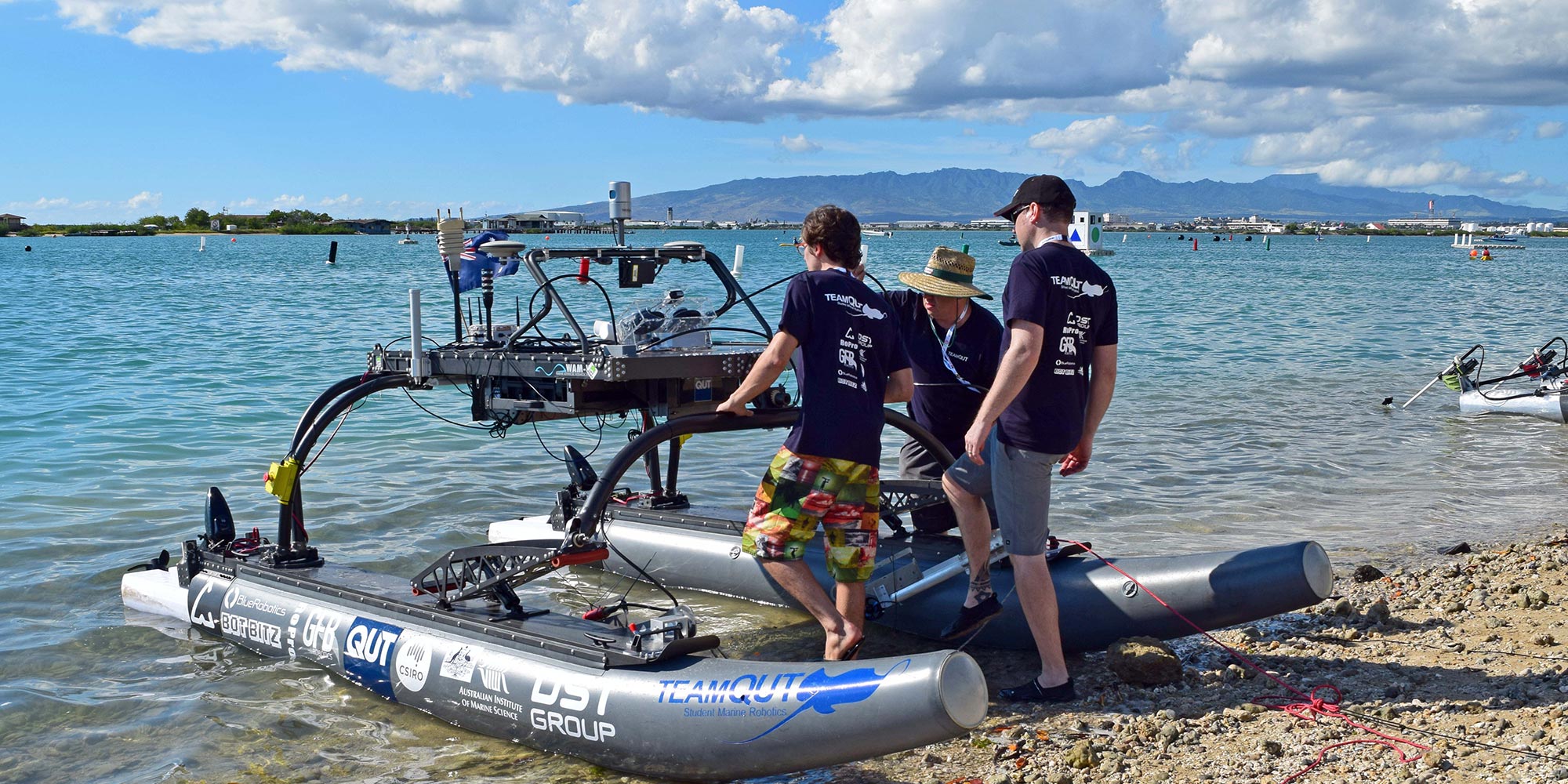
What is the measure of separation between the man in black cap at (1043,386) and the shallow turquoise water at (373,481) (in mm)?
2130

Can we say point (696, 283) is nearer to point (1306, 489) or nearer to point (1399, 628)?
point (1306, 489)

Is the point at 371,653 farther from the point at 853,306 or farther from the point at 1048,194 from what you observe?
the point at 1048,194

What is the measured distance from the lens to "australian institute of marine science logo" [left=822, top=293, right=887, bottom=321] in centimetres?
484

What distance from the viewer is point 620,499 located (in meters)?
8.57

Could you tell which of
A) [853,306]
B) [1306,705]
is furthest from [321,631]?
[1306,705]

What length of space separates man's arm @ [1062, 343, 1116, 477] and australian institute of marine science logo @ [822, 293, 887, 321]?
3.02 feet

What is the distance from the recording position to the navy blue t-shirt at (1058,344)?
4766mm

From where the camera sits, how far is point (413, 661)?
5734 mm

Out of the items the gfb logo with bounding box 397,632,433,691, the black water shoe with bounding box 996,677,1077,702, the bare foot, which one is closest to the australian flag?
the gfb logo with bounding box 397,632,433,691

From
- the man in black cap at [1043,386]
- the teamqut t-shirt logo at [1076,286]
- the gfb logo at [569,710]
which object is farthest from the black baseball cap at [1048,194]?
the gfb logo at [569,710]

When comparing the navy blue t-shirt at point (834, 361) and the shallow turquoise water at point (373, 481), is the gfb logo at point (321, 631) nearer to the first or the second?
the shallow turquoise water at point (373, 481)

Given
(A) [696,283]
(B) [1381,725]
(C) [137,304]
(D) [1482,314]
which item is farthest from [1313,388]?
(C) [137,304]

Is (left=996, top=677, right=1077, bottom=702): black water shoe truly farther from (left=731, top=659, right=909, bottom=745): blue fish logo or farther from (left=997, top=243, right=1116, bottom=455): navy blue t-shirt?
(left=731, top=659, right=909, bottom=745): blue fish logo

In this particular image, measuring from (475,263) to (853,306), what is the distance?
2.84 m
